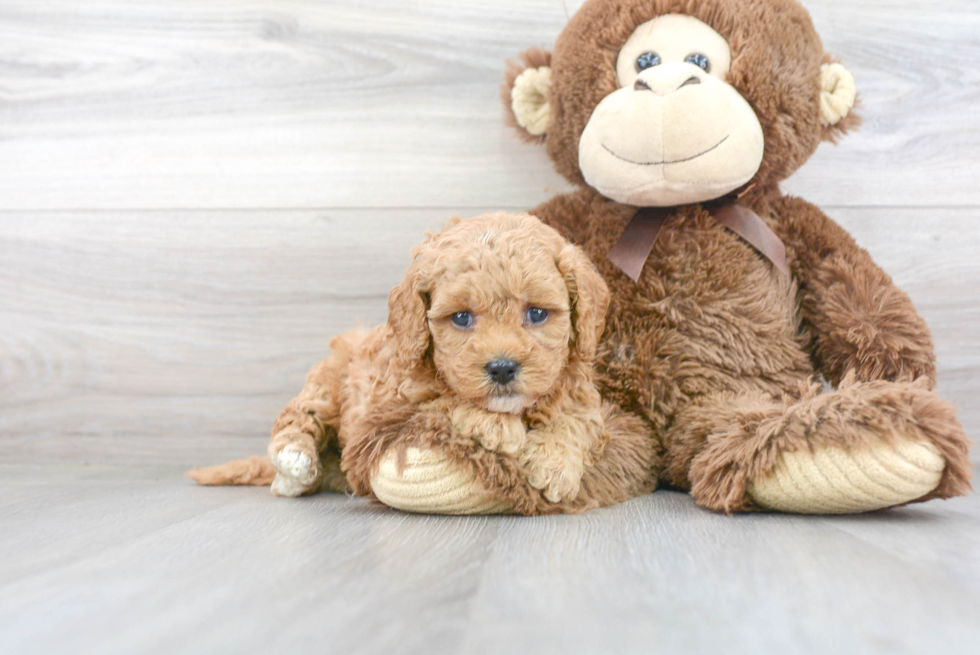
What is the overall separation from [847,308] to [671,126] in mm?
384

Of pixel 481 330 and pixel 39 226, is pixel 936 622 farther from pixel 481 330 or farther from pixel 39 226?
pixel 39 226

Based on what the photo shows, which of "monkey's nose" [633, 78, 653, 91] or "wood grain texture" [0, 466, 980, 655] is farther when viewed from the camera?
"monkey's nose" [633, 78, 653, 91]

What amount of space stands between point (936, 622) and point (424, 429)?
22.5 inches

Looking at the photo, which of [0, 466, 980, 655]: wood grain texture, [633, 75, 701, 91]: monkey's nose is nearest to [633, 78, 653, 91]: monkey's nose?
[633, 75, 701, 91]: monkey's nose

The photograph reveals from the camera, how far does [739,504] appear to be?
3.14ft

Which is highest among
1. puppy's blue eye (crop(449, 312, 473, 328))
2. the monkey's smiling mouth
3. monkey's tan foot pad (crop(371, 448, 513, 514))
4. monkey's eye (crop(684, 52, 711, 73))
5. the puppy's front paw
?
monkey's eye (crop(684, 52, 711, 73))

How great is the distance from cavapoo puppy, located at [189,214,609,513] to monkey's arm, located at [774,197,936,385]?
39cm

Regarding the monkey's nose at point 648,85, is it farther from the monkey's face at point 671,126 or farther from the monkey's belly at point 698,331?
the monkey's belly at point 698,331

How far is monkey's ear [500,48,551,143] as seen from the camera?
1.28 meters

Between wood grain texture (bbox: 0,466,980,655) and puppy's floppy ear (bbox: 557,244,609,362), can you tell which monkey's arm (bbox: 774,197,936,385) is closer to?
wood grain texture (bbox: 0,466,980,655)

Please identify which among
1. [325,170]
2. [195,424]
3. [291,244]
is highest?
[325,170]

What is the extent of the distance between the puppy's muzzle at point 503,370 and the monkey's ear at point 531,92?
0.53 meters

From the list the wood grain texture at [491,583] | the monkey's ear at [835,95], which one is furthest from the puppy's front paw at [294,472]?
the monkey's ear at [835,95]

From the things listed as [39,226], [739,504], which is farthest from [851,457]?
[39,226]
